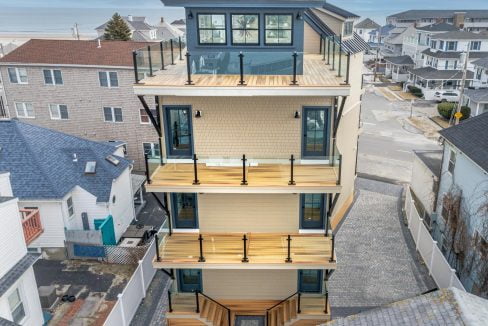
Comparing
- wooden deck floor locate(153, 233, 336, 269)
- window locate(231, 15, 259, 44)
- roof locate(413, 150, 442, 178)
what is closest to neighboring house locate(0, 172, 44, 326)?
wooden deck floor locate(153, 233, 336, 269)

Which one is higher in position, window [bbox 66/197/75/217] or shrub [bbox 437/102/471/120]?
window [bbox 66/197/75/217]

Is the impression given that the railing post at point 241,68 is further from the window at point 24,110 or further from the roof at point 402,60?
the roof at point 402,60

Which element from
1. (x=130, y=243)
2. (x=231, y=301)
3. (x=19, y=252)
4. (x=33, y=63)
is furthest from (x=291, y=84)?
(x=33, y=63)

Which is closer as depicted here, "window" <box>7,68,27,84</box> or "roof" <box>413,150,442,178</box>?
"roof" <box>413,150,442,178</box>

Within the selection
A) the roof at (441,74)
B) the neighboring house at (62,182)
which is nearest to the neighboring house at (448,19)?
the roof at (441,74)

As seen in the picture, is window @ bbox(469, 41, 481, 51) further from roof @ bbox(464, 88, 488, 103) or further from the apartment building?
the apartment building

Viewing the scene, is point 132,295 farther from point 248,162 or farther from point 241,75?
point 241,75

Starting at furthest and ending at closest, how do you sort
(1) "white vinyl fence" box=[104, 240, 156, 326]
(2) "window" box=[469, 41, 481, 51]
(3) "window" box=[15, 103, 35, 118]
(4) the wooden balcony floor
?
(2) "window" box=[469, 41, 481, 51] < (3) "window" box=[15, 103, 35, 118] < (1) "white vinyl fence" box=[104, 240, 156, 326] < (4) the wooden balcony floor

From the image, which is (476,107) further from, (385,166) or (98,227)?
(98,227)
